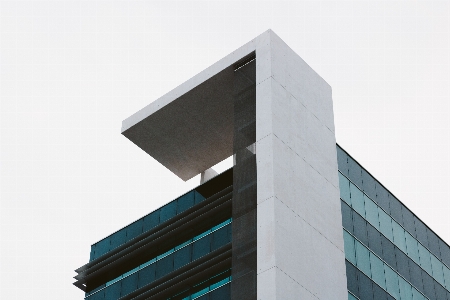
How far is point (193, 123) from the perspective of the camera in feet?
161

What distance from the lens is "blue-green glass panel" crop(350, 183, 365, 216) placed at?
150 ft

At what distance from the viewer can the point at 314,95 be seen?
4591cm

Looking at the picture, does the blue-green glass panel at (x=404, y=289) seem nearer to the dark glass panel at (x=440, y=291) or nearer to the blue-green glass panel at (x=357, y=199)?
the dark glass panel at (x=440, y=291)

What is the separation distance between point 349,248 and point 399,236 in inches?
290

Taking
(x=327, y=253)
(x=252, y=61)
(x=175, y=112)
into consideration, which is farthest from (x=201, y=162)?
(x=327, y=253)

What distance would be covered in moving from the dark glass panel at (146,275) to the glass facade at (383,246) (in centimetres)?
1233

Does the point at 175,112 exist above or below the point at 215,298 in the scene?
above

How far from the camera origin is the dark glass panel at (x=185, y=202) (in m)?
50.8

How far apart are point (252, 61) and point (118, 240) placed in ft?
52.4

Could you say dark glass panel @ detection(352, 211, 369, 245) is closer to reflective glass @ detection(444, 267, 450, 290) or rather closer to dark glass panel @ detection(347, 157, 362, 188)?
dark glass panel @ detection(347, 157, 362, 188)

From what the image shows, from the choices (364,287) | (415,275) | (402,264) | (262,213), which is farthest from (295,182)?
(415,275)

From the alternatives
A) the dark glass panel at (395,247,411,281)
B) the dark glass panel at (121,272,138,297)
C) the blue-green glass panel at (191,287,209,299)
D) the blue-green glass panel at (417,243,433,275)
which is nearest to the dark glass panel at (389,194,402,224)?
the dark glass panel at (395,247,411,281)

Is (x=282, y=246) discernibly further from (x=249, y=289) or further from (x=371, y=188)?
(x=371, y=188)

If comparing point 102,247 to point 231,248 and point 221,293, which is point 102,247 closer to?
point 221,293
